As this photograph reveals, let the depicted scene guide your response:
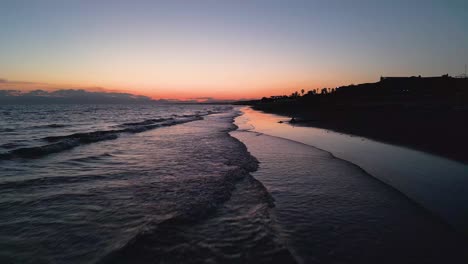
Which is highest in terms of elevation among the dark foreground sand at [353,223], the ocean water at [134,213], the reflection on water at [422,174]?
the reflection on water at [422,174]

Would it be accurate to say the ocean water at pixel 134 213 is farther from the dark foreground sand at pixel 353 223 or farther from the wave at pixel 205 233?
the dark foreground sand at pixel 353 223

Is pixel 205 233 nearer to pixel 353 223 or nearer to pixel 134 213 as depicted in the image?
pixel 134 213

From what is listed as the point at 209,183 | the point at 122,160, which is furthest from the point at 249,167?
the point at 122,160

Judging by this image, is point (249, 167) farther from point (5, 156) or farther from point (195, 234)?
point (5, 156)

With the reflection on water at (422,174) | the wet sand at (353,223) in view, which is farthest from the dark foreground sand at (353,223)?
the reflection on water at (422,174)

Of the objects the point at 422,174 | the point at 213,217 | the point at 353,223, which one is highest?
the point at 422,174

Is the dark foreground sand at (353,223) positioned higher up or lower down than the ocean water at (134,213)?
higher up

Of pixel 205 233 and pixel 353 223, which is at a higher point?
pixel 353 223

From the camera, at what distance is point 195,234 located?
548cm

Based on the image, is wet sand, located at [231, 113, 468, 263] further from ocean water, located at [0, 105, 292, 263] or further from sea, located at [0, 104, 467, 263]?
ocean water, located at [0, 105, 292, 263]

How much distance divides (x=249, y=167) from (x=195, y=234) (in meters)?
6.10

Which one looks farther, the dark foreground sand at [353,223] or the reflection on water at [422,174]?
the reflection on water at [422,174]

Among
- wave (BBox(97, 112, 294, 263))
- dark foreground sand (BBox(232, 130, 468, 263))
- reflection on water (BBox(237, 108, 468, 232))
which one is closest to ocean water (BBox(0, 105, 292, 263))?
wave (BBox(97, 112, 294, 263))

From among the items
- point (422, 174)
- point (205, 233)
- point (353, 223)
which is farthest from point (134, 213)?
point (422, 174)
